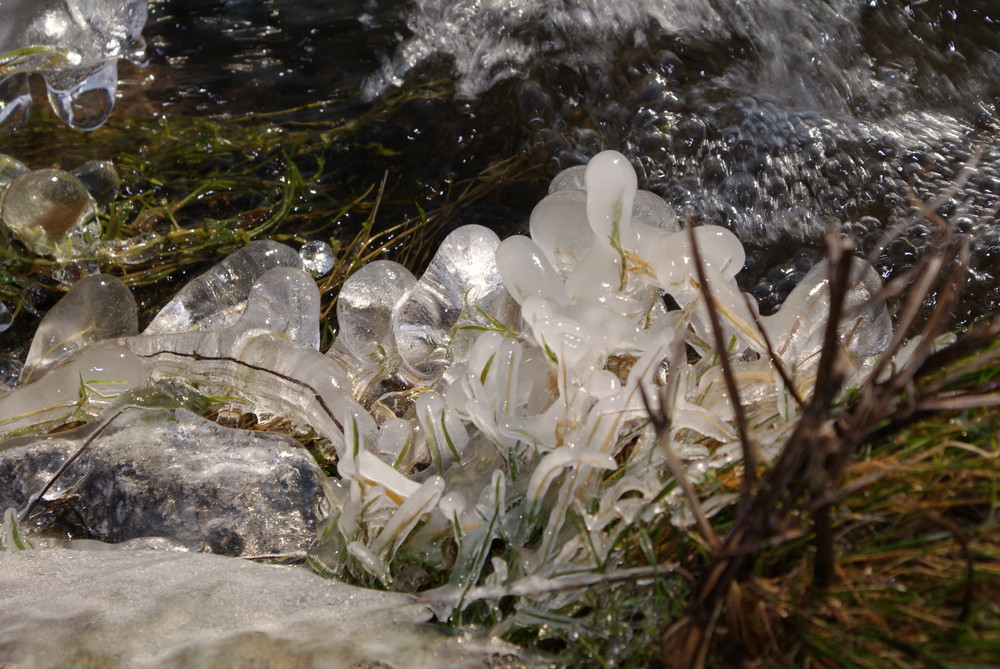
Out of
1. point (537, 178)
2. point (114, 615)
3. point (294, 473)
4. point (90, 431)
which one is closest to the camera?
point (114, 615)

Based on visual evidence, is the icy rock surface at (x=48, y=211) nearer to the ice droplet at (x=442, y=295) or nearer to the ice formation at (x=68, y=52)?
the ice formation at (x=68, y=52)

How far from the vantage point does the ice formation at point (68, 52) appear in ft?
9.19

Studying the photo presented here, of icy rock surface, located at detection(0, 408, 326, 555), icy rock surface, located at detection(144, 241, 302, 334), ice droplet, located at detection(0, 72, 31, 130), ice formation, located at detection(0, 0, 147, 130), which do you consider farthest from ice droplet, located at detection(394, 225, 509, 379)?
ice droplet, located at detection(0, 72, 31, 130)

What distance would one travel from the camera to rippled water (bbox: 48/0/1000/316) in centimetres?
253

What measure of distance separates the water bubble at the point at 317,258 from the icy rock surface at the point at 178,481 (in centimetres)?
90

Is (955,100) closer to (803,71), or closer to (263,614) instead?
(803,71)

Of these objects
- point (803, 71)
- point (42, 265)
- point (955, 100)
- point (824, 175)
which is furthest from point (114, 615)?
point (955, 100)

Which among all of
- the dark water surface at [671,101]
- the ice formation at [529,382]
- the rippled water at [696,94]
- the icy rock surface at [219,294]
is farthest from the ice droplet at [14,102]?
the ice formation at [529,382]

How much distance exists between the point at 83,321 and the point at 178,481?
760 mm

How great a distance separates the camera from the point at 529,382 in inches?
55.2

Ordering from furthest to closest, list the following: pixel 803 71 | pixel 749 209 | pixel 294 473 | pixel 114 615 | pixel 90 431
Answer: pixel 803 71
pixel 749 209
pixel 90 431
pixel 294 473
pixel 114 615

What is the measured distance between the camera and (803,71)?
2.94m

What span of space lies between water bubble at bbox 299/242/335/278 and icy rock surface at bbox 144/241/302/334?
0.26 meters

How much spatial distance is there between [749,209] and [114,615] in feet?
6.51
